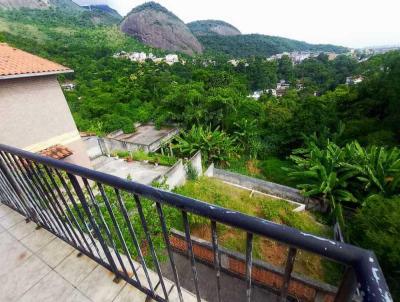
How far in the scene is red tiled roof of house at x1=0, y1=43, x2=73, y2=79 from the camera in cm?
725

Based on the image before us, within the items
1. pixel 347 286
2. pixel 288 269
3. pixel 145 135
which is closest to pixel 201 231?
pixel 288 269

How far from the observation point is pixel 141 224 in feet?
5.96

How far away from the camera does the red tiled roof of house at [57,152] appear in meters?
8.67

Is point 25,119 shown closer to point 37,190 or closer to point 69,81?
point 37,190

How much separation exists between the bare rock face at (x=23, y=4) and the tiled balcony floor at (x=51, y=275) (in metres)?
121

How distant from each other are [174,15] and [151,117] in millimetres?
102538

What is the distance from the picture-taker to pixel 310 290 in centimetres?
637

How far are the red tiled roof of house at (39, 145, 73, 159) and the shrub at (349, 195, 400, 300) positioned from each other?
1149 cm

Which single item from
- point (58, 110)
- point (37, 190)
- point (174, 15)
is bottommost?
point (58, 110)

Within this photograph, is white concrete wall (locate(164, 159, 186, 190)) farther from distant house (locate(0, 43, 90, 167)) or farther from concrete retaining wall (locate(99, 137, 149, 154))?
distant house (locate(0, 43, 90, 167))

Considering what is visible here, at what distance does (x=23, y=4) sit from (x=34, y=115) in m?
127

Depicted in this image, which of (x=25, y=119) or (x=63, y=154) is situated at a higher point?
(x=25, y=119)

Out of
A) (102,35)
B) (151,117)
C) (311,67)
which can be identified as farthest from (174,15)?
(151,117)

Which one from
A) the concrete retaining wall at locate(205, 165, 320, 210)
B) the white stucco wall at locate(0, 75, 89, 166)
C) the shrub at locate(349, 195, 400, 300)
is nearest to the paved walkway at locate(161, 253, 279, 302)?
the shrub at locate(349, 195, 400, 300)
